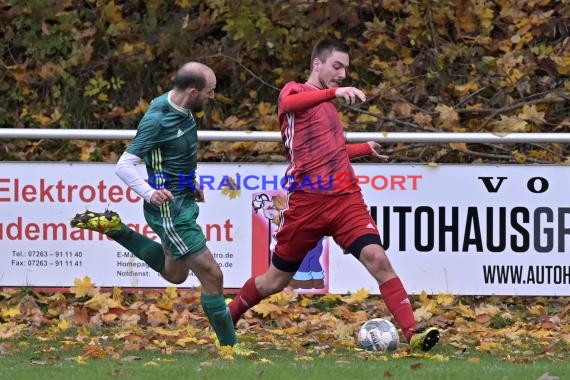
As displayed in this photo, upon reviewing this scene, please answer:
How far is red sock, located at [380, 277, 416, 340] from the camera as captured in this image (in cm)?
852

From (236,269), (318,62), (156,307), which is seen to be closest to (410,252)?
(236,269)

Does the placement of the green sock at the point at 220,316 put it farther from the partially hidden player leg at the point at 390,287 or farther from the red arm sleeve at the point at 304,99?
the red arm sleeve at the point at 304,99

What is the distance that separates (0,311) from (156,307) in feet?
4.33

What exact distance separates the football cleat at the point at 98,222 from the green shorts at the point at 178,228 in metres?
0.62

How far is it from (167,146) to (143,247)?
3.04ft

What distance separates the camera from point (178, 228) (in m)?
8.45

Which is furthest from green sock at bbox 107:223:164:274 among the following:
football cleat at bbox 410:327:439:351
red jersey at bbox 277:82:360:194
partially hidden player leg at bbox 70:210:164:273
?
football cleat at bbox 410:327:439:351

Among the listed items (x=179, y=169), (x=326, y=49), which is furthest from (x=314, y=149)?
(x=179, y=169)

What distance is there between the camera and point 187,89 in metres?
8.47

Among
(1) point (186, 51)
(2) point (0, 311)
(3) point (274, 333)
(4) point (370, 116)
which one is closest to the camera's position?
(3) point (274, 333)

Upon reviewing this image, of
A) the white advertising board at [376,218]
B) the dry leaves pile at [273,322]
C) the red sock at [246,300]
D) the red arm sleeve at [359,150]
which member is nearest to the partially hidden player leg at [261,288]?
the red sock at [246,300]

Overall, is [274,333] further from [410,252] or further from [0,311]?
[0,311]

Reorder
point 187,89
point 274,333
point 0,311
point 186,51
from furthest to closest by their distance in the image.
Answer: point 186,51 < point 0,311 < point 274,333 < point 187,89

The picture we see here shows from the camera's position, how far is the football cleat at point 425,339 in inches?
325
